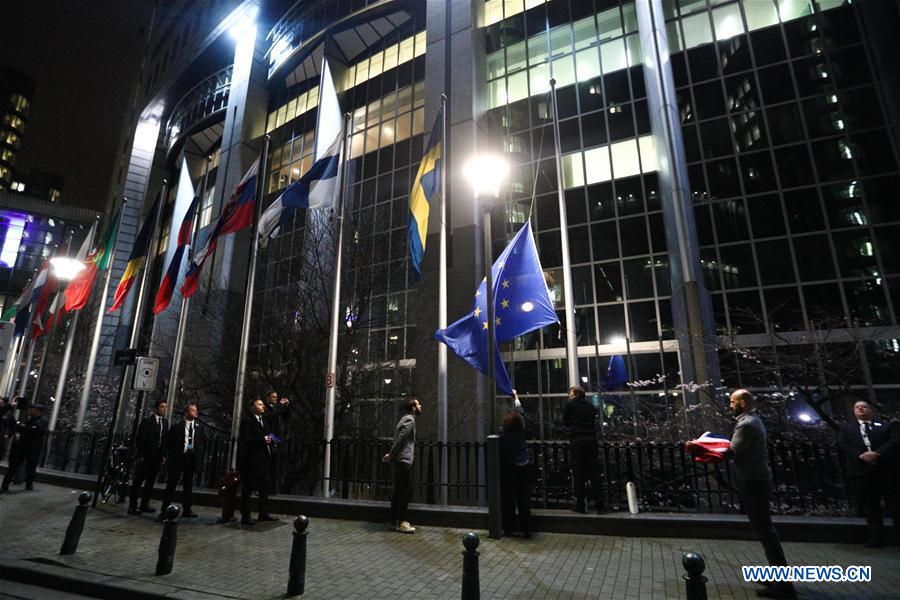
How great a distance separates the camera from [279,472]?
36.4ft

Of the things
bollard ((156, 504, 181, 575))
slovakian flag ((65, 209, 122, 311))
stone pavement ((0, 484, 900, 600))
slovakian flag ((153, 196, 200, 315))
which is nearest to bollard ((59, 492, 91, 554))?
stone pavement ((0, 484, 900, 600))

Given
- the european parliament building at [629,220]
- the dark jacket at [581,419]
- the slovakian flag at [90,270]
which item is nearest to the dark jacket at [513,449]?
the dark jacket at [581,419]

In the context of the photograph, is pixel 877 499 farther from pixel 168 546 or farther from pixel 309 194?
pixel 309 194

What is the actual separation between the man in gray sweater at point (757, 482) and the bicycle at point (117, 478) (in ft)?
40.2

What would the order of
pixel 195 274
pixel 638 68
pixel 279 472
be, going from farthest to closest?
pixel 638 68
pixel 195 274
pixel 279 472

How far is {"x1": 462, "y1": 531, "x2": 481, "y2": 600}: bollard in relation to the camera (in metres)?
4.27

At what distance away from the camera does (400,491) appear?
8055mm

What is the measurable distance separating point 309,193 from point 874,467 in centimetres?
1276

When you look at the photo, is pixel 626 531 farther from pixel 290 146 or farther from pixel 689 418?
pixel 290 146

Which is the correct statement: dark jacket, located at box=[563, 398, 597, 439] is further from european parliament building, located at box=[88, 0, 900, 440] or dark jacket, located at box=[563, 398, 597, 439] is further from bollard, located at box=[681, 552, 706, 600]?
european parliament building, located at box=[88, 0, 900, 440]

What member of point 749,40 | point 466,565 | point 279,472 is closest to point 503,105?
point 749,40

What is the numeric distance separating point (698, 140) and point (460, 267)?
1204 centimetres

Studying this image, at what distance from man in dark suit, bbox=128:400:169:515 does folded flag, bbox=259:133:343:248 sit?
5.30m

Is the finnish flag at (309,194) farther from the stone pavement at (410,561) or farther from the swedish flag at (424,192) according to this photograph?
the stone pavement at (410,561)
